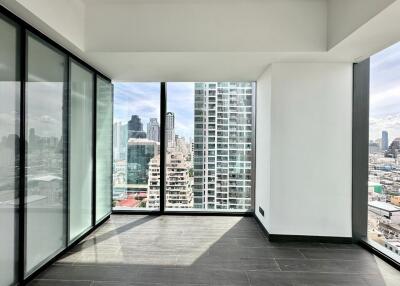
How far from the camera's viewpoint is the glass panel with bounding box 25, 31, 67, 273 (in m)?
2.48

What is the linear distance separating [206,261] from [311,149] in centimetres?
198

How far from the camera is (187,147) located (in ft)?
16.2

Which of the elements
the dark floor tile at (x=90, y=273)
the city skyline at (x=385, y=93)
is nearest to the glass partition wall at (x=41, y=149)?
the dark floor tile at (x=90, y=273)

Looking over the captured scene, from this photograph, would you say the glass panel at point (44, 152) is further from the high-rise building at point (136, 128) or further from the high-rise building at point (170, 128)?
the high-rise building at point (170, 128)

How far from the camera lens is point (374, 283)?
253cm

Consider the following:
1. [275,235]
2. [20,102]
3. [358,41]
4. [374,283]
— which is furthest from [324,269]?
[20,102]

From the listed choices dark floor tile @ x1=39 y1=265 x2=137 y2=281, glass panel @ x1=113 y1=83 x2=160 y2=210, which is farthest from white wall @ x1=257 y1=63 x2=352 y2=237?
glass panel @ x1=113 y1=83 x2=160 y2=210

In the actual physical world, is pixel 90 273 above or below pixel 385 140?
below

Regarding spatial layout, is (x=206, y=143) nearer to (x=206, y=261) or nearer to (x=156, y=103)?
(x=156, y=103)

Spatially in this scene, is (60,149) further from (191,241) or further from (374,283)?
(374,283)

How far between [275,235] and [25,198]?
2942mm

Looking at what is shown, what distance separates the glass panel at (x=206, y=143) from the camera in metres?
4.91

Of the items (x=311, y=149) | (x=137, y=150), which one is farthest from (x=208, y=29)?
(x=137, y=150)

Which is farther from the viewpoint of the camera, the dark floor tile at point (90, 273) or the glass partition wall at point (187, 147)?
the glass partition wall at point (187, 147)
